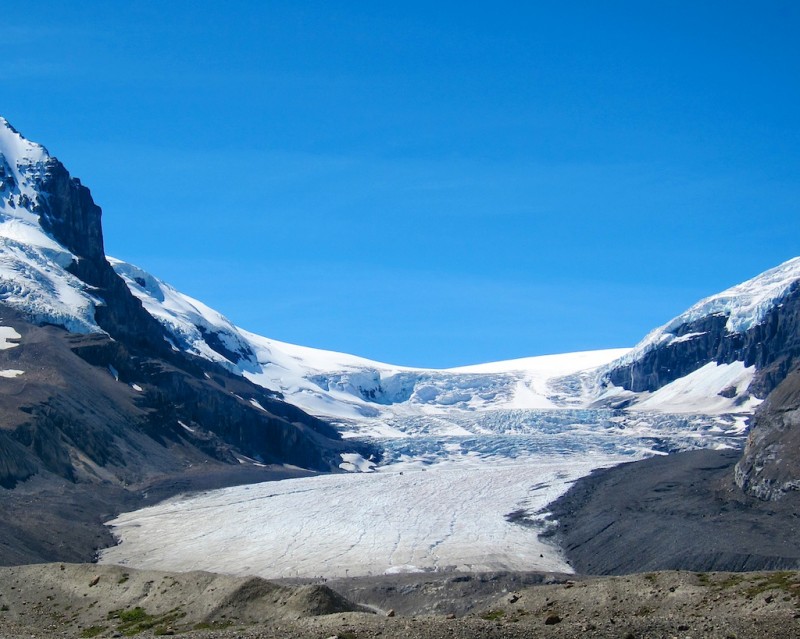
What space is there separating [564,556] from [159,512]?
186ft

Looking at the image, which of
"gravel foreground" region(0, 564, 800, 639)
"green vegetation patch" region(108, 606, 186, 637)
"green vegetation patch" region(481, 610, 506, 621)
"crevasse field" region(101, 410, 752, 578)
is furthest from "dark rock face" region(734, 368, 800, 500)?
"green vegetation patch" region(108, 606, 186, 637)

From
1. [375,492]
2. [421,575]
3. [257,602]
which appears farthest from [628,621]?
[375,492]

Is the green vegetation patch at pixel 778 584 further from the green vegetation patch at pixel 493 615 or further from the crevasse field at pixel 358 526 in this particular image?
the crevasse field at pixel 358 526

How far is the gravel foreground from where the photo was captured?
44531 mm

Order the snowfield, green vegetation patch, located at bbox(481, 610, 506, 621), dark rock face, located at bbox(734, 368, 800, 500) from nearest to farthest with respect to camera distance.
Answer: green vegetation patch, located at bbox(481, 610, 506, 621) → the snowfield → dark rock face, located at bbox(734, 368, 800, 500)

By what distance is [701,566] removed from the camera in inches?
3895

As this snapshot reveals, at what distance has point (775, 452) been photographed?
415 feet

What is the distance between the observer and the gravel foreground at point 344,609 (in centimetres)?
4453

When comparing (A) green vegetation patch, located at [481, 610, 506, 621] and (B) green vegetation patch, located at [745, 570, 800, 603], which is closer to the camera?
(B) green vegetation patch, located at [745, 570, 800, 603]

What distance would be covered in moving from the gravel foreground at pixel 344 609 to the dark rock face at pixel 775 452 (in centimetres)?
6557

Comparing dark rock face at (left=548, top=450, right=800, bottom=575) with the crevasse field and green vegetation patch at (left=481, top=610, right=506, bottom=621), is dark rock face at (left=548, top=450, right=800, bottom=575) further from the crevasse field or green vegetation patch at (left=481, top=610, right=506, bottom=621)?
green vegetation patch at (left=481, top=610, right=506, bottom=621)

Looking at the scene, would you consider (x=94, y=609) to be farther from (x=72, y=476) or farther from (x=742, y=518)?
(x=72, y=476)

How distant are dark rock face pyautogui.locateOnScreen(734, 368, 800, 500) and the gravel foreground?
215 ft

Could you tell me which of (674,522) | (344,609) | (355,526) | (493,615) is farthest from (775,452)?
(493,615)
